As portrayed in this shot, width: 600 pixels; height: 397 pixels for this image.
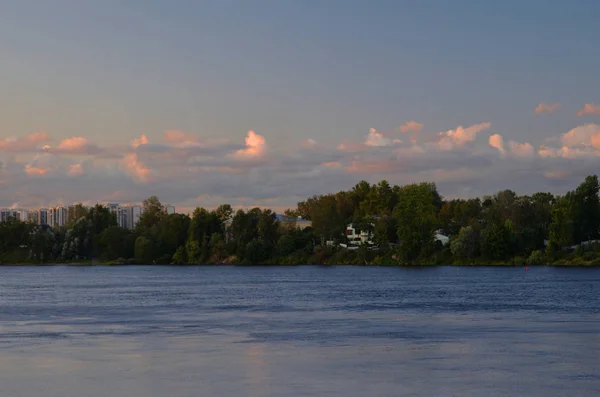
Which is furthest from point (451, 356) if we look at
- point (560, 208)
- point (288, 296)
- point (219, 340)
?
point (560, 208)

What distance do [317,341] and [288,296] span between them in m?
39.2

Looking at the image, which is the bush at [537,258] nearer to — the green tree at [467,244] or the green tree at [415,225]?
the green tree at [467,244]

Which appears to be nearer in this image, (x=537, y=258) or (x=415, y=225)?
(x=537, y=258)

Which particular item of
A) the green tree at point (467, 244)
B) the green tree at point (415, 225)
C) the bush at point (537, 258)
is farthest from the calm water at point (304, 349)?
the green tree at point (415, 225)

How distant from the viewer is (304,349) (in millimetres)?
36000

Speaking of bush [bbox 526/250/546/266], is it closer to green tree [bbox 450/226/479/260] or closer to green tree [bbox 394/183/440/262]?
green tree [bbox 450/226/479/260]

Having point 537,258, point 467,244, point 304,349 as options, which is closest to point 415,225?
point 467,244

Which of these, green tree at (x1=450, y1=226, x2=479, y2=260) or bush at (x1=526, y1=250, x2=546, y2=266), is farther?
green tree at (x1=450, y1=226, x2=479, y2=260)

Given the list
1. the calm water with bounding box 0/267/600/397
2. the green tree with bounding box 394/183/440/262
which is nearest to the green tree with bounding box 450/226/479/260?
the green tree with bounding box 394/183/440/262

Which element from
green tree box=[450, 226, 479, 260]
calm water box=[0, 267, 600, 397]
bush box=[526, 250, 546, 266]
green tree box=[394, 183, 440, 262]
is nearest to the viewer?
calm water box=[0, 267, 600, 397]

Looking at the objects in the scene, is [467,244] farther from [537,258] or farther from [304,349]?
[304,349]

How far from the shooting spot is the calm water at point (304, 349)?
26734 mm

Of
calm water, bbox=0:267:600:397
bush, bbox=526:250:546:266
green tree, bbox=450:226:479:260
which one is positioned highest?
green tree, bbox=450:226:479:260

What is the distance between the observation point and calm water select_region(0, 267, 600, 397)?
26.7 m
